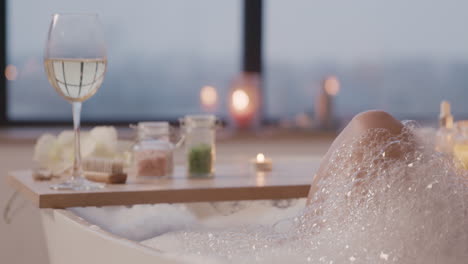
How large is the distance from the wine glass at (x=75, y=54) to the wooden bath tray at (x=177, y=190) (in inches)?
2.2

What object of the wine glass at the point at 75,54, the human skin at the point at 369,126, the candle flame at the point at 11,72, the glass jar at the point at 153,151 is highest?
the wine glass at the point at 75,54

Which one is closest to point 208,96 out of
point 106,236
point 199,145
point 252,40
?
point 252,40

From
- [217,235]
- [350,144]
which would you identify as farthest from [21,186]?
[350,144]

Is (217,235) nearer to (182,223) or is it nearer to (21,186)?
(182,223)

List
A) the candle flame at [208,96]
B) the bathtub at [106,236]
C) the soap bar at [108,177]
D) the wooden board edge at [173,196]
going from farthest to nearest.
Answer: the candle flame at [208,96]
the soap bar at [108,177]
the wooden board edge at [173,196]
the bathtub at [106,236]

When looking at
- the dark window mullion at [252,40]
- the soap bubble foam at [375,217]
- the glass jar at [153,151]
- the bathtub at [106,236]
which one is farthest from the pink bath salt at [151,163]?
the dark window mullion at [252,40]

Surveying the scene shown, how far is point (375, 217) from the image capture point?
108 centimetres

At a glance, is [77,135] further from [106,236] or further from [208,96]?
[208,96]

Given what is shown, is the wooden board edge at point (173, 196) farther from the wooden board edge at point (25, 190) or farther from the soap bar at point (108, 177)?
the soap bar at point (108, 177)

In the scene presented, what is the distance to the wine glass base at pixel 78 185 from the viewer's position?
1454mm

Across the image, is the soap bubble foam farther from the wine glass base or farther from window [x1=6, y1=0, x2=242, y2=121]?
window [x1=6, y1=0, x2=242, y2=121]

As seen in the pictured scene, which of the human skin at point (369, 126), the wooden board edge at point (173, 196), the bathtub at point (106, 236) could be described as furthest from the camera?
the wooden board edge at point (173, 196)

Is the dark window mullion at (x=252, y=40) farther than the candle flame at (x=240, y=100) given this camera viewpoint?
Yes

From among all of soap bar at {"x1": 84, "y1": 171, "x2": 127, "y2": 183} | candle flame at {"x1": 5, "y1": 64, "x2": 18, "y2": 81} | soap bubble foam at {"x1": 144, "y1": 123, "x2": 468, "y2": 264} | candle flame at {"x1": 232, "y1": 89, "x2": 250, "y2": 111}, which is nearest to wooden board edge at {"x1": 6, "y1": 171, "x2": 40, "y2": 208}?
soap bar at {"x1": 84, "y1": 171, "x2": 127, "y2": 183}
